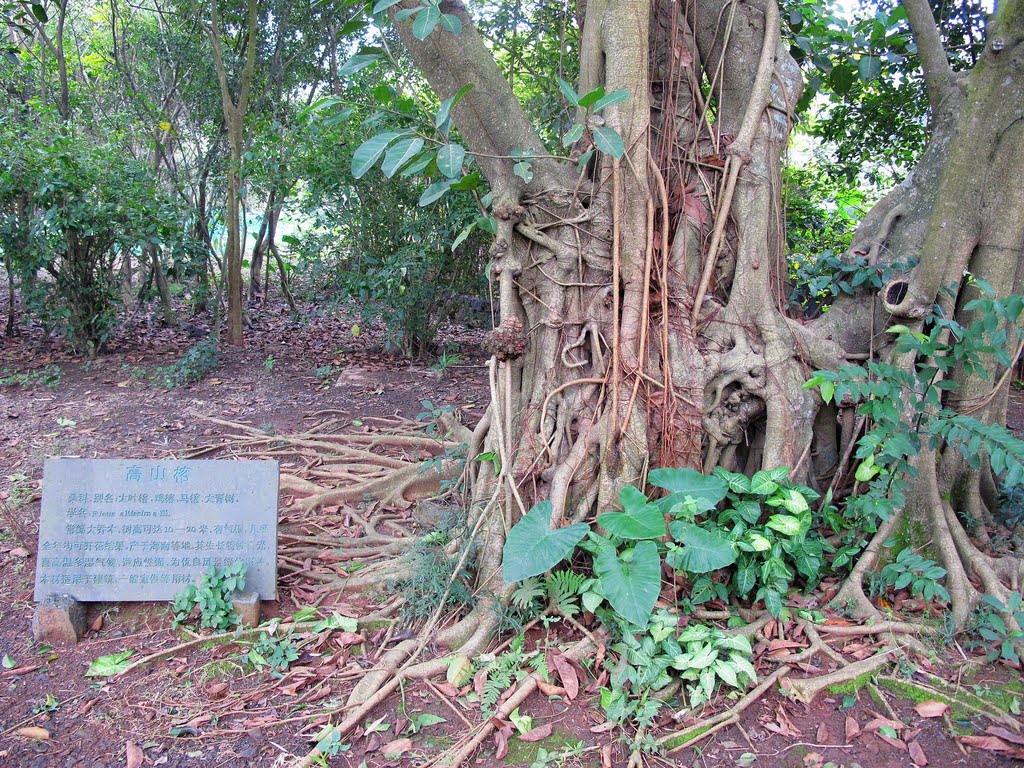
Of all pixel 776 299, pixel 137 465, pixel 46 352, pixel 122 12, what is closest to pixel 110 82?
pixel 122 12

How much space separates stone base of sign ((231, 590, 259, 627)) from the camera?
117 inches

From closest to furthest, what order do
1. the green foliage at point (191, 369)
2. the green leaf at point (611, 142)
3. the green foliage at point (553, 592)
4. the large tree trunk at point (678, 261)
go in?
the green leaf at point (611, 142), the green foliage at point (553, 592), the large tree trunk at point (678, 261), the green foliage at point (191, 369)

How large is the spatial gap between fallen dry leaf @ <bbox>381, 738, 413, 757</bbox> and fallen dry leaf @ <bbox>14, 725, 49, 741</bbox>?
3.76 feet

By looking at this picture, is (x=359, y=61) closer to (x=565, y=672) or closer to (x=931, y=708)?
(x=565, y=672)

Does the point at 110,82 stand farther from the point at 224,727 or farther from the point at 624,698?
the point at 624,698

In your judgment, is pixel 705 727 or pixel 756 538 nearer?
pixel 705 727

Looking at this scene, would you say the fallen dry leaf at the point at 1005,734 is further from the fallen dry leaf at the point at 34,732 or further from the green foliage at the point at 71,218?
the green foliage at the point at 71,218

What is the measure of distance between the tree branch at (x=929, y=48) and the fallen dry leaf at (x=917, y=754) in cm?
278

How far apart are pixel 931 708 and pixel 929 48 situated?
2870 millimetres

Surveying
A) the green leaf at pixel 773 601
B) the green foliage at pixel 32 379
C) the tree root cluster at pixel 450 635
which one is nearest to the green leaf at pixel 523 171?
the tree root cluster at pixel 450 635

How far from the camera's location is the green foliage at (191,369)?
6.29 m

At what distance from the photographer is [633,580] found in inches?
94.7

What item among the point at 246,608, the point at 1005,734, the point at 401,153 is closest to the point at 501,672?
the point at 246,608

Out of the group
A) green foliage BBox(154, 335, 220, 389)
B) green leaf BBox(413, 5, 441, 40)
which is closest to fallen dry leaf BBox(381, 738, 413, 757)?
green leaf BBox(413, 5, 441, 40)
